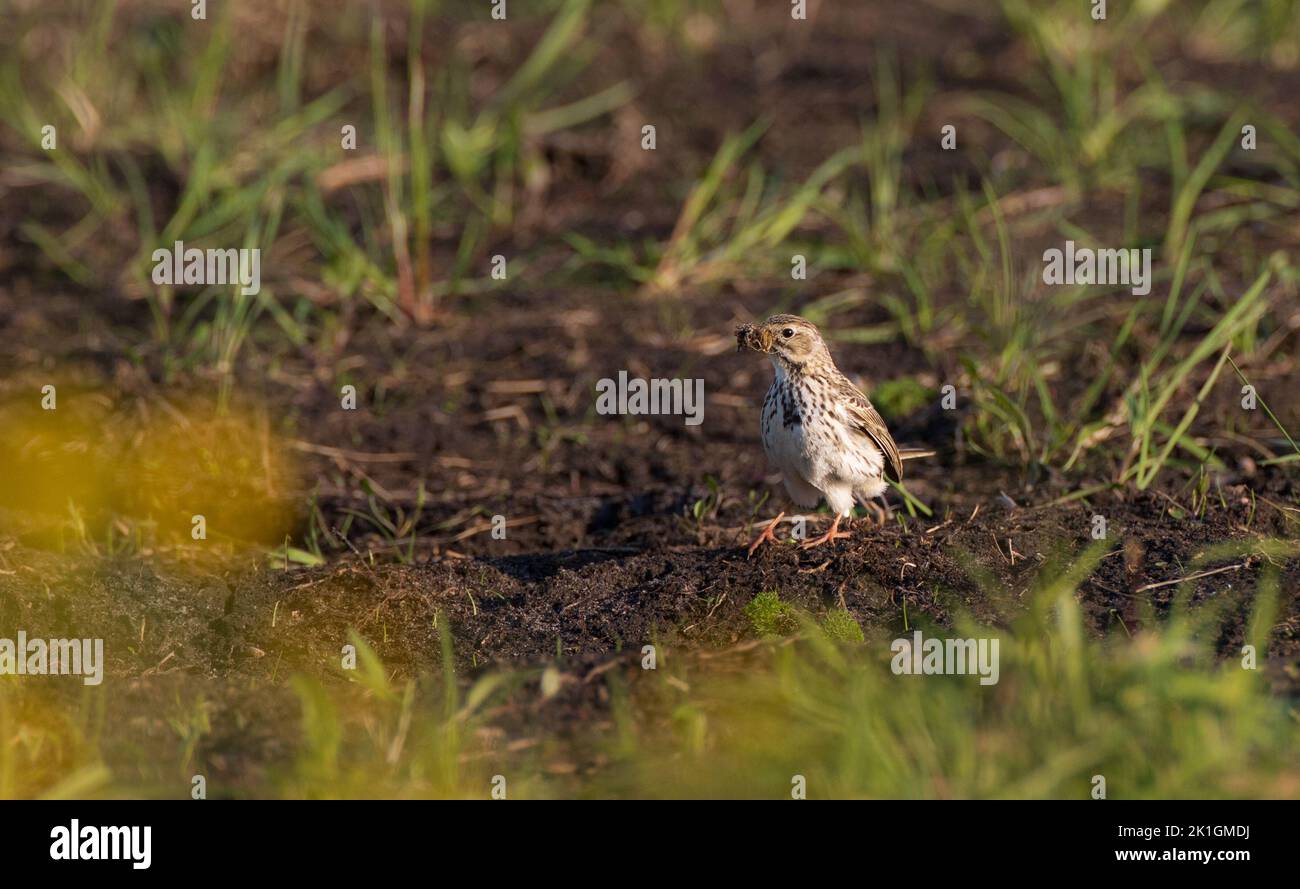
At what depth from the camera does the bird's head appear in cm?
703

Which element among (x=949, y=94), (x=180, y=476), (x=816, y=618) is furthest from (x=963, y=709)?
(x=949, y=94)

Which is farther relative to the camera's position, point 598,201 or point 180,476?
point 598,201

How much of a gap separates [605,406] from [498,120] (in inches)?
132

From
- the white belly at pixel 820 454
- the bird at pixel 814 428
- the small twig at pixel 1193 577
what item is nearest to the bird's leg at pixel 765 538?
the bird at pixel 814 428

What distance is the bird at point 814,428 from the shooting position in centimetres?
687

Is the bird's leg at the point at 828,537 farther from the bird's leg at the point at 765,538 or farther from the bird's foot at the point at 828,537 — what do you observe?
the bird's leg at the point at 765,538

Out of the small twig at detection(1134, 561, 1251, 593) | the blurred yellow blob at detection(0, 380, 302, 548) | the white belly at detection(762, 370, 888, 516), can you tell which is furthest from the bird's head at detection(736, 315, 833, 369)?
the blurred yellow blob at detection(0, 380, 302, 548)

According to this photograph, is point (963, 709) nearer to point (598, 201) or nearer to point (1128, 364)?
point (1128, 364)

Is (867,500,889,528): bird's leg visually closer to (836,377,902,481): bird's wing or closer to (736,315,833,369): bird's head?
(836,377,902,481): bird's wing

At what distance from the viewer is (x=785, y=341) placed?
7.06m

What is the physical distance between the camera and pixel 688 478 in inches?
333

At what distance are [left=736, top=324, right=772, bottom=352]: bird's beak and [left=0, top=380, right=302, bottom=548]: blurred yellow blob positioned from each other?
2.49 metres

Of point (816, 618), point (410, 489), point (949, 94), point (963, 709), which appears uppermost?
point (949, 94)

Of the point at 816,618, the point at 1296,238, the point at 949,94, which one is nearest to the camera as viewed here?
the point at 816,618
